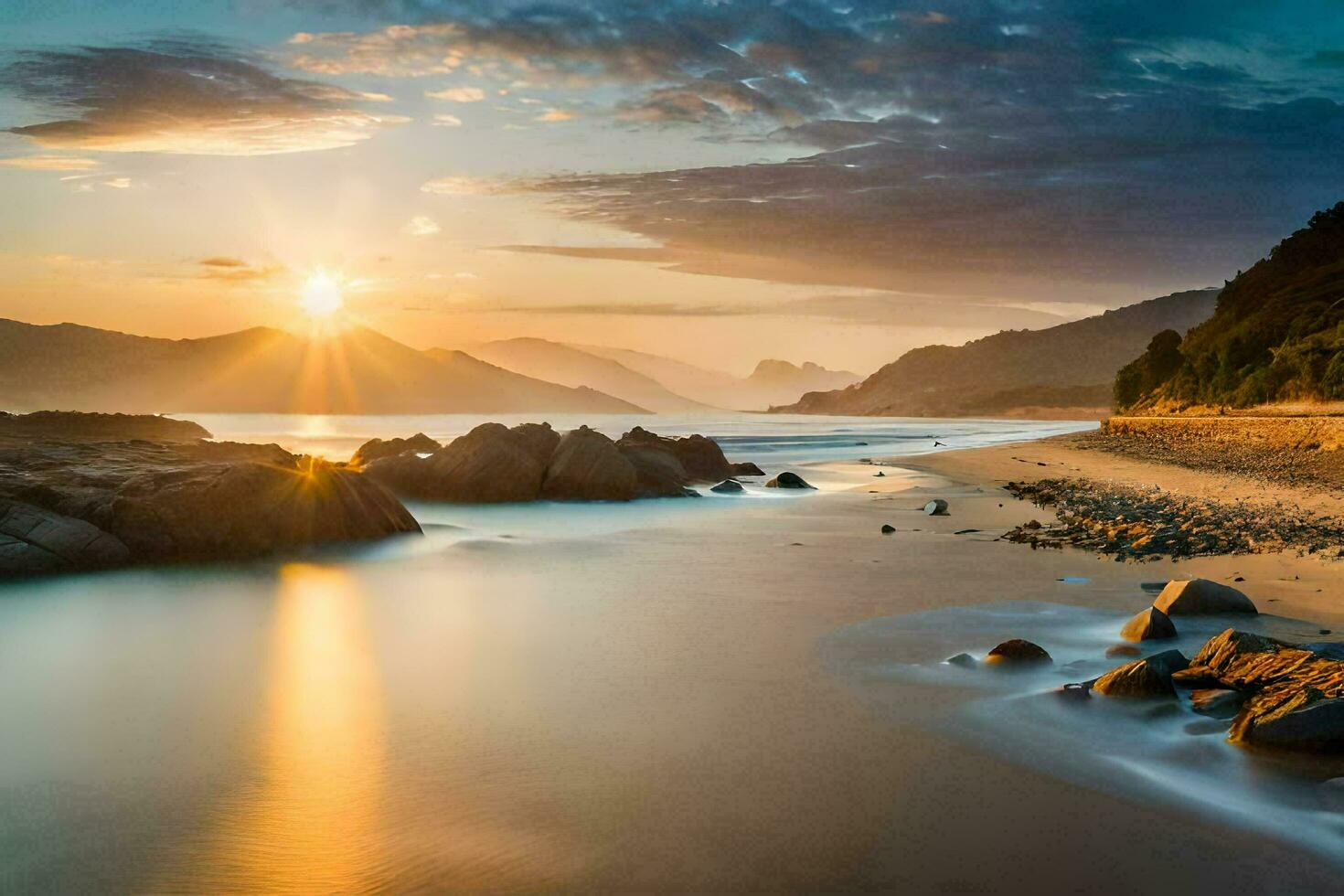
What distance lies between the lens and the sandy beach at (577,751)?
4656 millimetres

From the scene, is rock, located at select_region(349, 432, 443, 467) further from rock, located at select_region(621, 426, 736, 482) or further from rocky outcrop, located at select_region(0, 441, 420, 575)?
rocky outcrop, located at select_region(0, 441, 420, 575)

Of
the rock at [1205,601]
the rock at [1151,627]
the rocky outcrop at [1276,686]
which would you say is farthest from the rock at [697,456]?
the rocky outcrop at [1276,686]

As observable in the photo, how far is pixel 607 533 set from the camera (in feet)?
62.8

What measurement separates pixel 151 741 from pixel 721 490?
2209cm

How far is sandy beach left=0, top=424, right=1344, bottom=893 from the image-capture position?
15.3 ft

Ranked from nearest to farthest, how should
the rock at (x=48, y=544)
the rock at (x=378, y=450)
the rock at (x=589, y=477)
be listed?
1. the rock at (x=48, y=544)
2. the rock at (x=589, y=477)
3. the rock at (x=378, y=450)

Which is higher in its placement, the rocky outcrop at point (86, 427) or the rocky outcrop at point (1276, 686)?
the rocky outcrop at point (86, 427)

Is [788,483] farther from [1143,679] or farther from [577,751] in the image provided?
[577,751]

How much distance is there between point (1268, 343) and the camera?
48.6 metres

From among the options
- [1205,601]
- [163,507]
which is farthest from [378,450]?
[1205,601]

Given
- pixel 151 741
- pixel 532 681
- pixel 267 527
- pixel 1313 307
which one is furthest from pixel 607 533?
pixel 1313 307

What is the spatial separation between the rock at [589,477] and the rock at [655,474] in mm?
419

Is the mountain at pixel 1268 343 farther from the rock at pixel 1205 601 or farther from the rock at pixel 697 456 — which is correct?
the rock at pixel 1205 601

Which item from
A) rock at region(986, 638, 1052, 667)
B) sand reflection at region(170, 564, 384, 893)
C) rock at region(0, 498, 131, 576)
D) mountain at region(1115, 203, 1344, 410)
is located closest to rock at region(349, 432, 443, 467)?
rock at region(0, 498, 131, 576)
